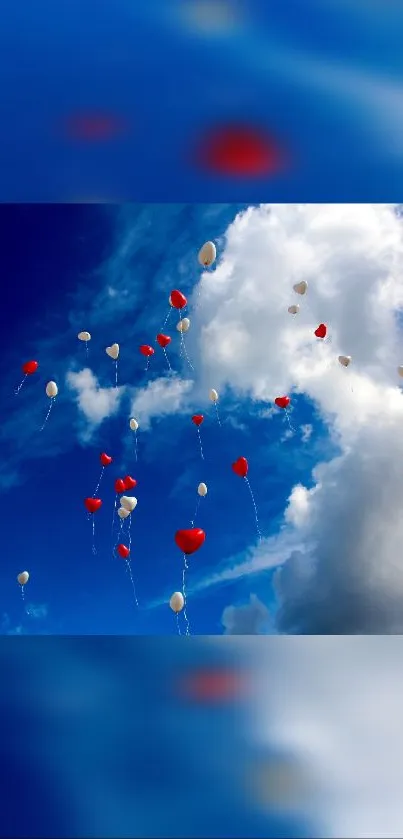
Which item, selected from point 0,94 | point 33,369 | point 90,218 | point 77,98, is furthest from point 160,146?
point 90,218

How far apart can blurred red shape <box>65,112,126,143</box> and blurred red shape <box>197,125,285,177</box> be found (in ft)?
0.88

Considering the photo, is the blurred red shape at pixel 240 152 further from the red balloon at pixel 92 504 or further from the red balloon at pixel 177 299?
the red balloon at pixel 92 504

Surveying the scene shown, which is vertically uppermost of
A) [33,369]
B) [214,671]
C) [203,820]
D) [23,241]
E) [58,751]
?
[23,241]

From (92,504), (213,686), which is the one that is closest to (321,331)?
(92,504)

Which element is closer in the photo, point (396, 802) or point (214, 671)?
point (396, 802)

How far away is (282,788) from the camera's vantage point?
1.81 metres

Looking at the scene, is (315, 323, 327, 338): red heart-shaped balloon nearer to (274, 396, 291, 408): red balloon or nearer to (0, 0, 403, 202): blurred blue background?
(274, 396, 291, 408): red balloon

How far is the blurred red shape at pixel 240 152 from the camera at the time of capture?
2320 millimetres

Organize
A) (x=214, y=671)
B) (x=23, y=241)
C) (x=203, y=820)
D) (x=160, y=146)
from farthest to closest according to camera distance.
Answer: (x=23, y=241)
(x=214, y=671)
(x=160, y=146)
(x=203, y=820)

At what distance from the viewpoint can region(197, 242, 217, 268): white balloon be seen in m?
5.16

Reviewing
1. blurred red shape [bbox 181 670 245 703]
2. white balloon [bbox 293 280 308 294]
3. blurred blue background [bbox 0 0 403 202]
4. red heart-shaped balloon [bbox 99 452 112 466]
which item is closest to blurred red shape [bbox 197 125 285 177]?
blurred blue background [bbox 0 0 403 202]

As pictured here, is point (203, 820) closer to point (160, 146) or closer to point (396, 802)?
point (396, 802)

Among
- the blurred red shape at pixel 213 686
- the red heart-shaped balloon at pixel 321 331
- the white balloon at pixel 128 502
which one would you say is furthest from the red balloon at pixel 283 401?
the blurred red shape at pixel 213 686

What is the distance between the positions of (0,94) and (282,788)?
1966 millimetres
